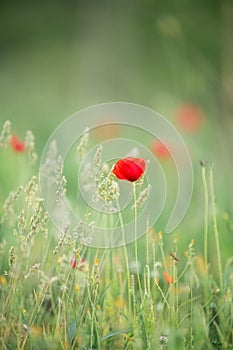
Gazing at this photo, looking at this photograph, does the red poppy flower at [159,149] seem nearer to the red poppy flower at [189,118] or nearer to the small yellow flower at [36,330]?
the red poppy flower at [189,118]

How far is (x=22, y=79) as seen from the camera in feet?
5.42

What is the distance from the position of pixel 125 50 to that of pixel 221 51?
27 cm

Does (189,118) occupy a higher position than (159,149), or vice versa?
(189,118)

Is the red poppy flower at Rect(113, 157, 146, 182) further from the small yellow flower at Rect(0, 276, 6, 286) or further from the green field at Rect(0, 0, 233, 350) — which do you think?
the small yellow flower at Rect(0, 276, 6, 286)

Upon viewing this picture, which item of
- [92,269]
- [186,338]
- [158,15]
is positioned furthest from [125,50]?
[186,338]

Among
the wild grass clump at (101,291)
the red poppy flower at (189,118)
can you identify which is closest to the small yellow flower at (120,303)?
the wild grass clump at (101,291)

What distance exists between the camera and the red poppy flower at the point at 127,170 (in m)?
1.28

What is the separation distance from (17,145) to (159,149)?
34 centimetres

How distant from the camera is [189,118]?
63.2 inches

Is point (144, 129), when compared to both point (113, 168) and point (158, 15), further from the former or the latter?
point (158, 15)

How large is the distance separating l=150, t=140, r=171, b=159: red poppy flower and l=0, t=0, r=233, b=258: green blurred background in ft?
→ 0.50

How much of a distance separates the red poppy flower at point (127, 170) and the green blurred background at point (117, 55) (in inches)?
14.0

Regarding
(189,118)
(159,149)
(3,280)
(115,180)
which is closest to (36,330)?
(3,280)

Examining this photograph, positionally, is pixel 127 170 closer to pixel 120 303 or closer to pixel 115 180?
pixel 115 180
